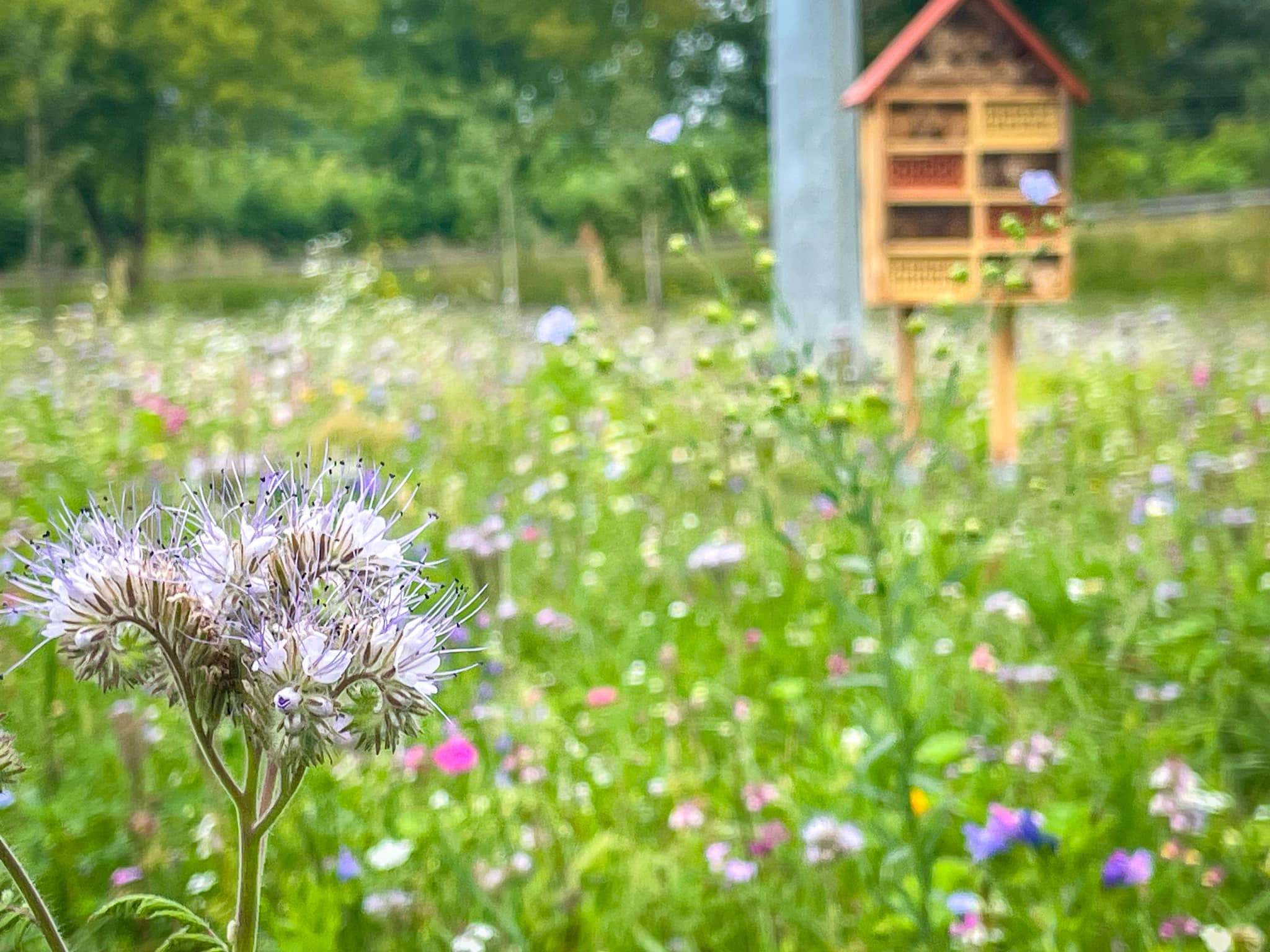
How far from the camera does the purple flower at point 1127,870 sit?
156 cm

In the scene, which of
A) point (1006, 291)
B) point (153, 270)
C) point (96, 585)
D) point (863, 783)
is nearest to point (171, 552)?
point (96, 585)

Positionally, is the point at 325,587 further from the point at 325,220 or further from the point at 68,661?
the point at 325,220

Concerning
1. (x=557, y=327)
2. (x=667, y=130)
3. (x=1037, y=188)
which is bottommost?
(x=557, y=327)

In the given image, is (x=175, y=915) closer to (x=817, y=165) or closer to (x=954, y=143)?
(x=954, y=143)

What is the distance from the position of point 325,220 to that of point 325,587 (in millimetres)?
19728

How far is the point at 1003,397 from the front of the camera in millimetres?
3637

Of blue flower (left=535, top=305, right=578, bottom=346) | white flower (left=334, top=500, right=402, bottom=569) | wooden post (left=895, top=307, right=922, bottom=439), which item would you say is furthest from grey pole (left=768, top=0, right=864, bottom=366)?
white flower (left=334, top=500, right=402, bottom=569)

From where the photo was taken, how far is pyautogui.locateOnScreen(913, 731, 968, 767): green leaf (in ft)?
6.08

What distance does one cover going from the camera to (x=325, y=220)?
19.4m

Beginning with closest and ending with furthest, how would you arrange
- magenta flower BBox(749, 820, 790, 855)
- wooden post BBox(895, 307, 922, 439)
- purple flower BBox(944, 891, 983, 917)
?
purple flower BBox(944, 891, 983, 917)
magenta flower BBox(749, 820, 790, 855)
wooden post BBox(895, 307, 922, 439)

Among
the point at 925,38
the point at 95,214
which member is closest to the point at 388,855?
the point at 925,38

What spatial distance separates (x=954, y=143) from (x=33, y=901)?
3383 mm

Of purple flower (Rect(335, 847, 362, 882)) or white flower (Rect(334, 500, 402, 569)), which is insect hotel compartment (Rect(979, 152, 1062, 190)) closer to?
purple flower (Rect(335, 847, 362, 882))

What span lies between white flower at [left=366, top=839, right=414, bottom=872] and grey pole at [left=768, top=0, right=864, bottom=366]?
3147 mm
